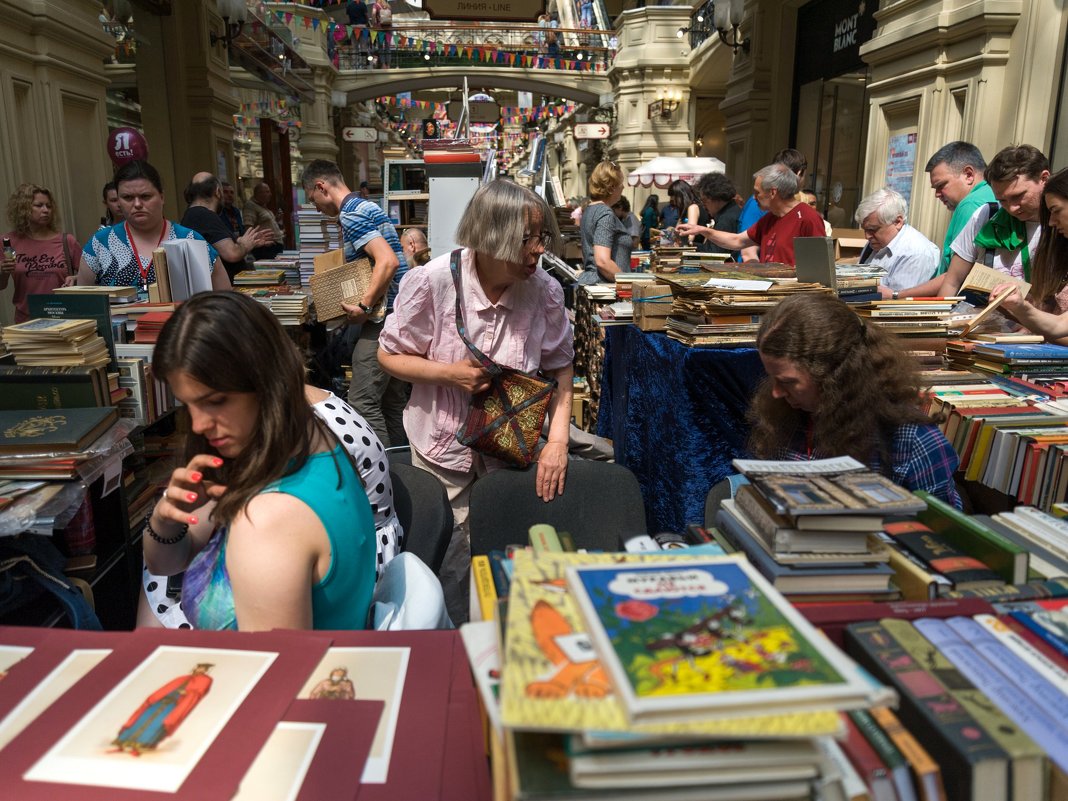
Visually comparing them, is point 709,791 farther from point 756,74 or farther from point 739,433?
point 756,74

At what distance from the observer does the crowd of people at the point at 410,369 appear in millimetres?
1325

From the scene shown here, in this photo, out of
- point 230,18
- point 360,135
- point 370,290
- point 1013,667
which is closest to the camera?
point 1013,667

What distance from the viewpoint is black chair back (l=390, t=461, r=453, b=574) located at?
78.7 inches

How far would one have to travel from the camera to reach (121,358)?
2654 mm

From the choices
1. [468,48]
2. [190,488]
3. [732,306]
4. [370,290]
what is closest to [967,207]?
[732,306]

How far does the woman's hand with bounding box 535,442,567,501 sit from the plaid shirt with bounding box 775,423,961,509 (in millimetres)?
740

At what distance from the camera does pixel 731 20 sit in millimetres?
9531

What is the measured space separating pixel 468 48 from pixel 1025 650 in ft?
74.7

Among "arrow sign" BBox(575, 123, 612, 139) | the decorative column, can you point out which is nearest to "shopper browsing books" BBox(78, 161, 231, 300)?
"arrow sign" BBox(575, 123, 612, 139)

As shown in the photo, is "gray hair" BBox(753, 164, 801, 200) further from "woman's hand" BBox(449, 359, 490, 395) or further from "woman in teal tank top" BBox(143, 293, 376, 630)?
"woman in teal tank top" BBox(143, 293, 376, 630)

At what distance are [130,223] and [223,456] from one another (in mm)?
2608

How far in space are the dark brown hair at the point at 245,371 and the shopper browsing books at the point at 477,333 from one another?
3.07 ft

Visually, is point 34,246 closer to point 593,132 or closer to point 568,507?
point 568,507

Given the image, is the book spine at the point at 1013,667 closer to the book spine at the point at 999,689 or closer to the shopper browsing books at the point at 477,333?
the book spine at the point at 999,689
